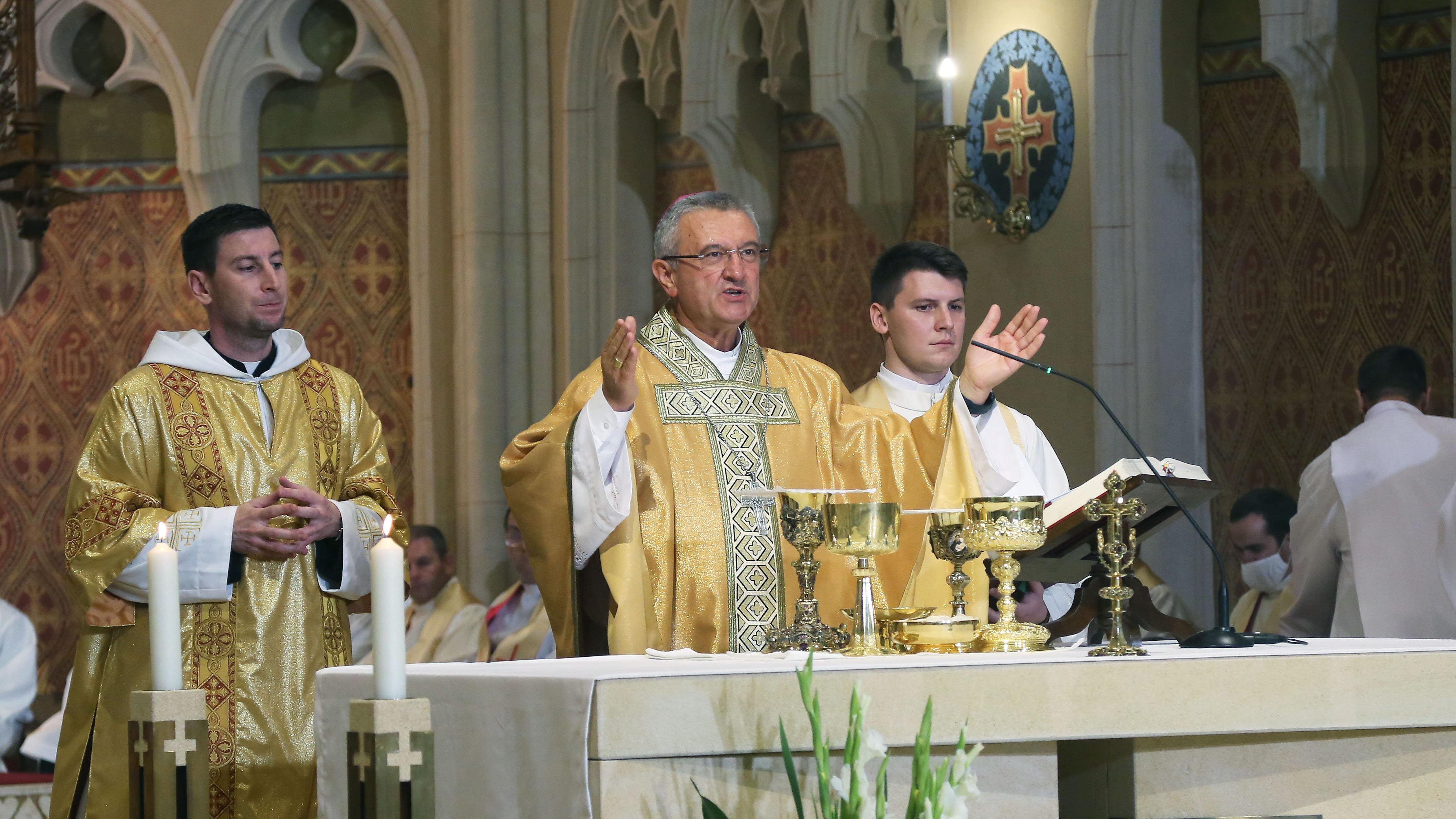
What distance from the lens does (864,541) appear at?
3107 millimetres

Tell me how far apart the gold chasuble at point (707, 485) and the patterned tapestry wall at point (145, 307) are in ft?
18.9

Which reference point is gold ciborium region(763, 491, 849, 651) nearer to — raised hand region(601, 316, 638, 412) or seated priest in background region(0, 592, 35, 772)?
raised hand region(601, 316, 638, 412)

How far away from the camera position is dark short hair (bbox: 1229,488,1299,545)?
21.2ft

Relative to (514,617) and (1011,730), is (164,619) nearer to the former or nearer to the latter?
(1011,730)

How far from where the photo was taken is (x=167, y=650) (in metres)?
2.64

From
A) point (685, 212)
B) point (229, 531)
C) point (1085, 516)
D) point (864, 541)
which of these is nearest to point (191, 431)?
point (229, 531)

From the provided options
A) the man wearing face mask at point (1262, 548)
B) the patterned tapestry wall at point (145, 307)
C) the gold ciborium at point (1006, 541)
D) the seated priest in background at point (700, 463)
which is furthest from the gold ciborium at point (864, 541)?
the patterned tapestry wall at point (145, 307)

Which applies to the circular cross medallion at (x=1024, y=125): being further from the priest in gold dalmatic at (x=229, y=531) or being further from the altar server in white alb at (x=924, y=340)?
the priest in gold dalmatic at (x=229, y=531)

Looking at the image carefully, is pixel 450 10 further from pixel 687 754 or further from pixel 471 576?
pixel 687 754

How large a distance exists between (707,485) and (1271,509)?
3.03 m

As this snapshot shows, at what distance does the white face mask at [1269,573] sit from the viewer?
6426 mm

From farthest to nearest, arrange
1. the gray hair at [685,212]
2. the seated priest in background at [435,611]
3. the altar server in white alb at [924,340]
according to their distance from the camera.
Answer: the seated priest in background at [435,611] < the altar server in white alb at [924,340] < the gray hair at [685,212]

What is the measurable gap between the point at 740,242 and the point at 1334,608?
2.56m

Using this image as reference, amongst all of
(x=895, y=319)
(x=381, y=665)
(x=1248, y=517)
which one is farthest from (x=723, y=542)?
(x=1248, y=517)
